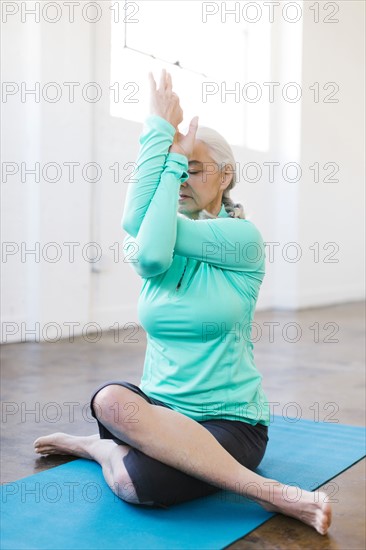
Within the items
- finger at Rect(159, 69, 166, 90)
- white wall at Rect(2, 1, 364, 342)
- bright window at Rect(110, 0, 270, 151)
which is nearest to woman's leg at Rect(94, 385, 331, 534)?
finger at Rect(159, 69, 166, 90)

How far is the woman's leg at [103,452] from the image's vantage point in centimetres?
181

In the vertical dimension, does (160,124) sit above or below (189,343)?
above

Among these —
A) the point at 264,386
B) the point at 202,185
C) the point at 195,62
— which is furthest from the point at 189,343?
the point at 195,62

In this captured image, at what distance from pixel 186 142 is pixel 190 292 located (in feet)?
1.30

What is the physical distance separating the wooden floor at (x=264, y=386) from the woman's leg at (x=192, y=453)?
7cm

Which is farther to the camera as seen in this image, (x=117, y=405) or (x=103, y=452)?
(x=103, y=452)

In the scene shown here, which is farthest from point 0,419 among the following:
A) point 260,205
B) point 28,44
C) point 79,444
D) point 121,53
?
point 260,205

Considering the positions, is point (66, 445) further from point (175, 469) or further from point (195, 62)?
point (195, 62)

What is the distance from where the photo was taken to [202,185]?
195 cm

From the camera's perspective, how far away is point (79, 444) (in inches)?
86.5

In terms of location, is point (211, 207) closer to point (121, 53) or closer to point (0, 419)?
point (0, 419)

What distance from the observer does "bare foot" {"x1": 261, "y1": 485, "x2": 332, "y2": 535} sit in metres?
1.67

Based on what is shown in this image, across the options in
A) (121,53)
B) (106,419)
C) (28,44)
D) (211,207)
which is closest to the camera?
(106,419)

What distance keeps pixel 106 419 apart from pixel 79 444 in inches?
19.3
